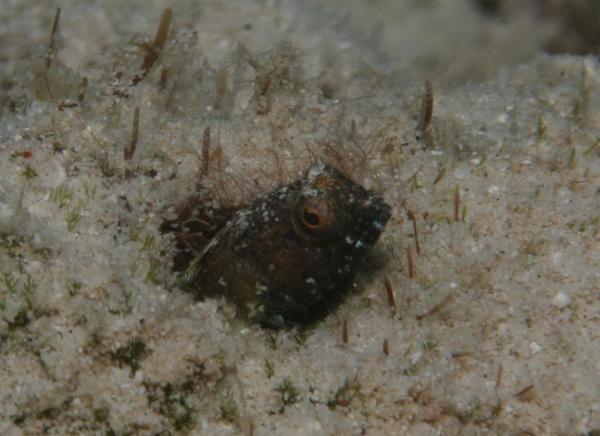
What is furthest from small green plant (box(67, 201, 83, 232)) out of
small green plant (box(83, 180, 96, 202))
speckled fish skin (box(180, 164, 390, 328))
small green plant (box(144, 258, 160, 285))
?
speckled fish skin (box(180, 164, 390, 328))

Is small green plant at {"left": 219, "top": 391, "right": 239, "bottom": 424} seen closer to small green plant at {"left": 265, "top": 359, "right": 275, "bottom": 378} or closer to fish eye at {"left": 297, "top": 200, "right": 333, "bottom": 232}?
small green plant at {"left": 265, "top": 359, "right": 275, "bottom": 378}

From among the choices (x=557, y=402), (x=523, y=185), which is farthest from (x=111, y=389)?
(x=523, y=185)

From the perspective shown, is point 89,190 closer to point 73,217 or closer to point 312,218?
point 73,217

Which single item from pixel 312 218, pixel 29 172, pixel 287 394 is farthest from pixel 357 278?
pixel 29 172

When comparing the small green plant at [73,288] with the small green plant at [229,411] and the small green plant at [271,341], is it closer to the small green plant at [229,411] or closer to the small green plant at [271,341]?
the small green plant at [229,411]

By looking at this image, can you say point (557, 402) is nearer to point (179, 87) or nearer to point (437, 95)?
point (437, 95)

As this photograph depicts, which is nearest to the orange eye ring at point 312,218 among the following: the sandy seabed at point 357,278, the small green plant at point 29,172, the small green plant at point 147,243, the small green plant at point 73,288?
the sandy seabed at point 357,278
